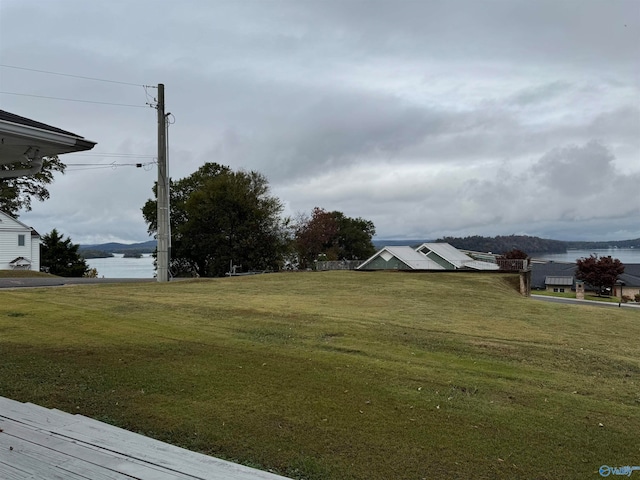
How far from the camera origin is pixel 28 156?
552 centimetres

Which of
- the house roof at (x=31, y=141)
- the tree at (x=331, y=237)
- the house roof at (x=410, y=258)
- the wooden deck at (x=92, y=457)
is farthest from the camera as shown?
the tree at (x=331, y=237)

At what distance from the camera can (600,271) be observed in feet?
199

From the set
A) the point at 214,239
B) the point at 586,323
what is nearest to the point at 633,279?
the point at 214,239

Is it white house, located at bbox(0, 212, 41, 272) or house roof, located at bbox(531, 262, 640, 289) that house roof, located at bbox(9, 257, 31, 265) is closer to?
white house, located at bbox(0, 212, 41, 272)

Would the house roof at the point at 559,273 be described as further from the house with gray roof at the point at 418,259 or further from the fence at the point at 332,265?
the fence at the point at 332,265

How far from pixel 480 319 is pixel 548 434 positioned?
7.20 meters

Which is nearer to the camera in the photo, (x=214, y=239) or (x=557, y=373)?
(x=557, y=373)

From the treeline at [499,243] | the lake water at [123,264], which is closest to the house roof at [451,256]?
the lake water at [123,264]

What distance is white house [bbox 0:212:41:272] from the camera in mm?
36875

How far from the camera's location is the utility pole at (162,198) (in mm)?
19594

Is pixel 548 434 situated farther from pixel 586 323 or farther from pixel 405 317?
pixel 586 323

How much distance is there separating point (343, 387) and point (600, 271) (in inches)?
2625

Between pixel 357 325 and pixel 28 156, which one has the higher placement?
pixel 28 156

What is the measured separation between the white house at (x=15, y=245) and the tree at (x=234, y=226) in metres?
12.3
